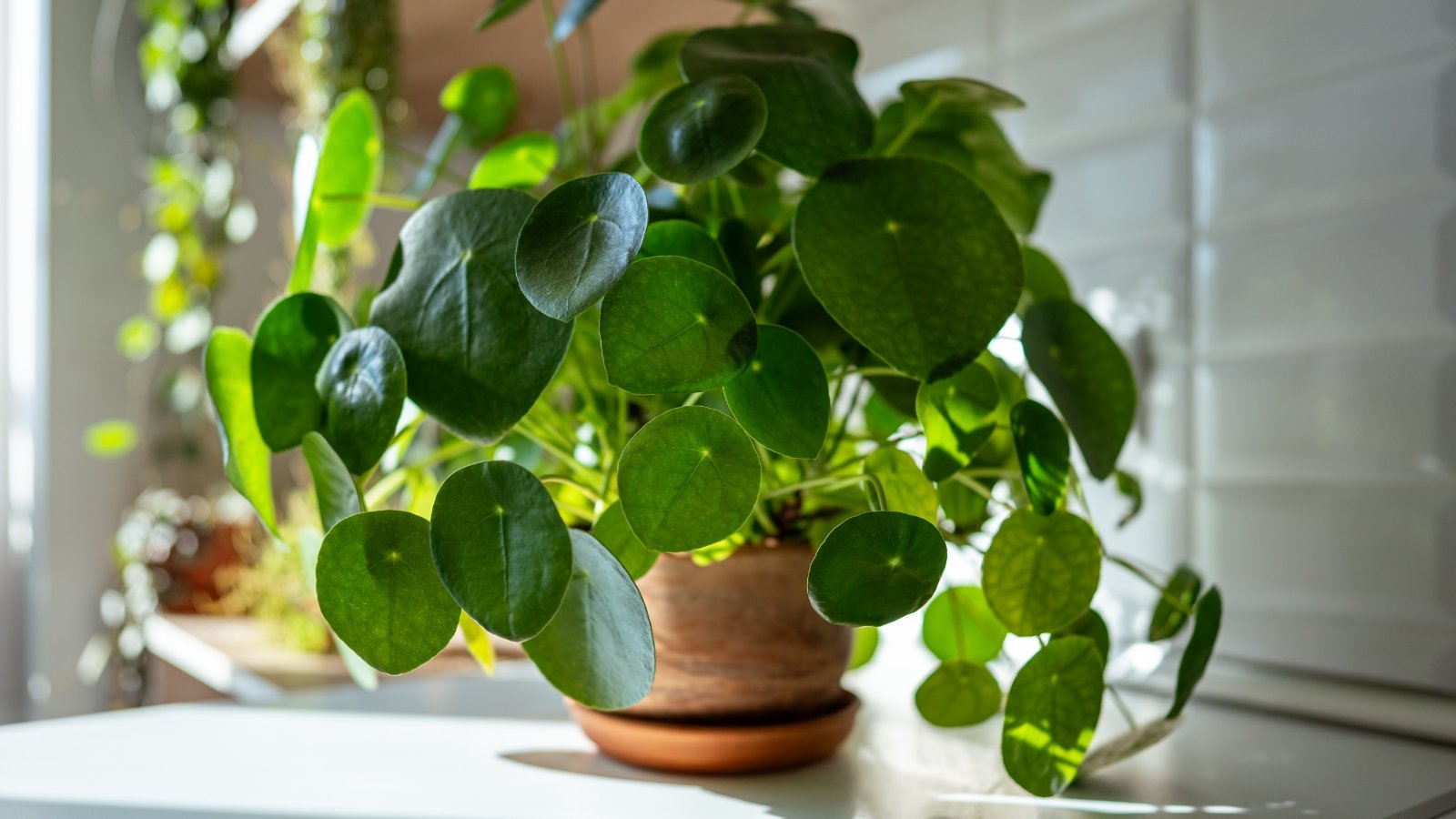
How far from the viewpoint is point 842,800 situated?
0.51m

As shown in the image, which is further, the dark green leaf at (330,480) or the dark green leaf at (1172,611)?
the dark green leaf at (1172,611)

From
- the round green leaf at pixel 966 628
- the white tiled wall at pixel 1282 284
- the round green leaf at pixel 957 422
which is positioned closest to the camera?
the round green leaf at pixel 957 422

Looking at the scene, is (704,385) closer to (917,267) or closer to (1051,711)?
(917,267)

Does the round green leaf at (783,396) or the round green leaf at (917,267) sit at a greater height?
the round green leaf at (917,267)

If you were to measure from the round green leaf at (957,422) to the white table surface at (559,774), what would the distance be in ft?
0.55

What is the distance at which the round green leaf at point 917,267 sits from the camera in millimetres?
376

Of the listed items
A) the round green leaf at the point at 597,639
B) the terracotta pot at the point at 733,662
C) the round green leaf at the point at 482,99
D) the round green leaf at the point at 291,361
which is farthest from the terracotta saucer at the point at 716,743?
the round green leaf at the point at 482,99

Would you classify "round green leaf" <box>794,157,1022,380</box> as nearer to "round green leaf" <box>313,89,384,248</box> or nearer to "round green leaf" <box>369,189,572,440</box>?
"round green leaf" <box>369,189,572,440</box>

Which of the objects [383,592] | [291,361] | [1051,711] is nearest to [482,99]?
[291,361]

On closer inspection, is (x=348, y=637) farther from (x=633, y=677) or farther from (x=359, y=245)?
(x=359, y=245)

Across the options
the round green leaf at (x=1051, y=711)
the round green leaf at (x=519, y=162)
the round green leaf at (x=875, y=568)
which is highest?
the round green leaf at (x=519, y=162)

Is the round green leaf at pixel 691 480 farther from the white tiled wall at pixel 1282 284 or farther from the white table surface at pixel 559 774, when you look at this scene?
the white tiled wall at pixel 1282 284

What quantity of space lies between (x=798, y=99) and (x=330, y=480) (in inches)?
9.5

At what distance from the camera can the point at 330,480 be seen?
0.43 metres
